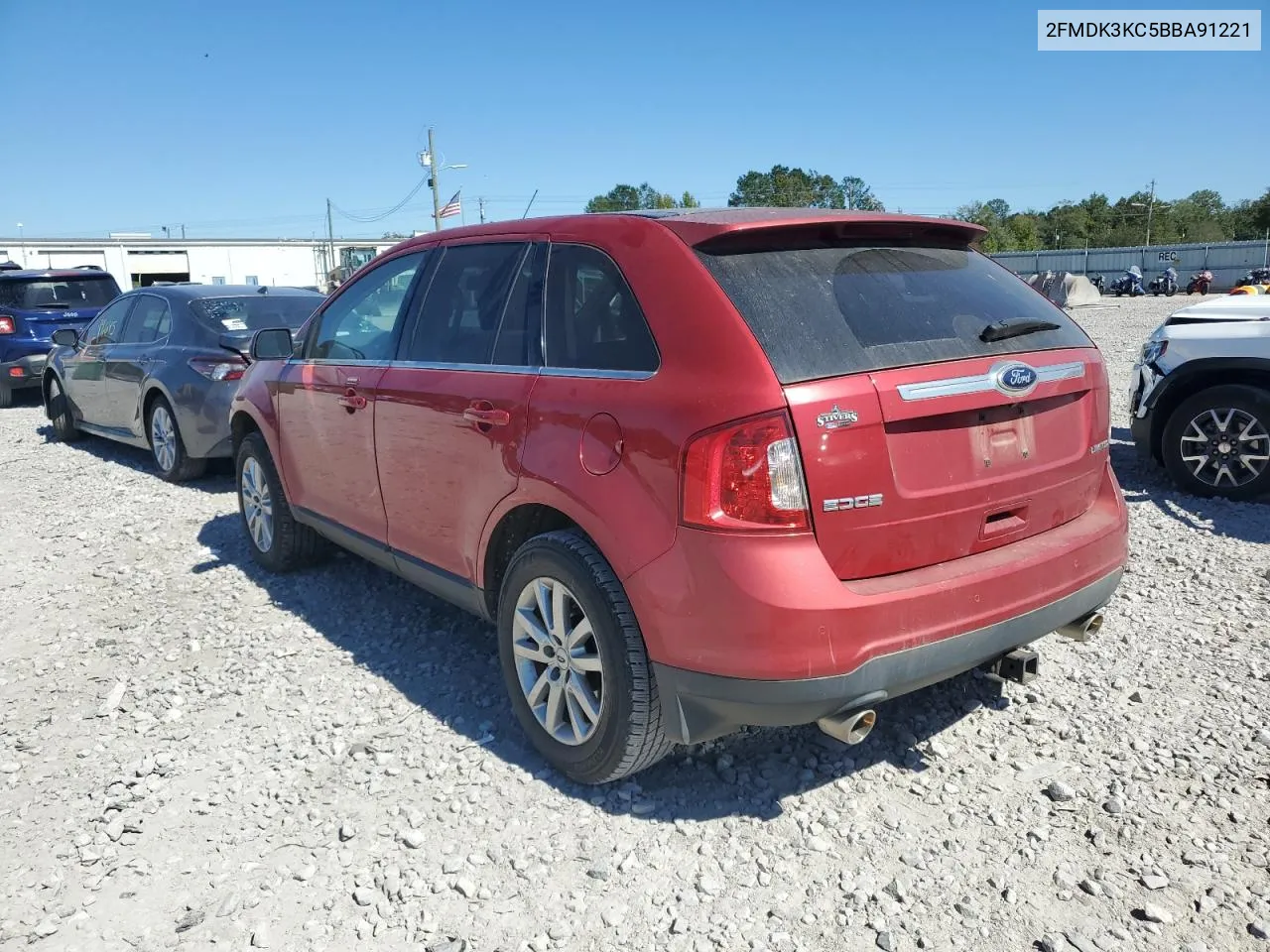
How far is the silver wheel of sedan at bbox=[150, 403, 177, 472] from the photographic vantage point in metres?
7.89

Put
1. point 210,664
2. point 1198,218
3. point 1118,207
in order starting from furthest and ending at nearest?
point 1118,207
point 1198,218
point 210,664

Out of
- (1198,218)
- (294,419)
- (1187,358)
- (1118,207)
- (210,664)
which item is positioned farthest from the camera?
(1118,207)

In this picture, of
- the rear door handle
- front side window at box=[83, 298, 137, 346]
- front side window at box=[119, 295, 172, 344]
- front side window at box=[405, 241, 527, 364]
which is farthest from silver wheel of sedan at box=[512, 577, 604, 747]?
front side window at box=[83, 298, 137, 346]

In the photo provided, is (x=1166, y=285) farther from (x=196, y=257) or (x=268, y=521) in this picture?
(x=196, y=257)

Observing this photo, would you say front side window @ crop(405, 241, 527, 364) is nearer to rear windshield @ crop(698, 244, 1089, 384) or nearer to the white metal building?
rear windshield @ crop(698, 244, 1089, 384)

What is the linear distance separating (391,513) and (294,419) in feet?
3.89

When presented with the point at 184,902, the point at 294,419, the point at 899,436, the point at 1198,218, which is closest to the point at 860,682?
the point at 899,436

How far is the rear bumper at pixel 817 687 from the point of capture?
8.21 feet

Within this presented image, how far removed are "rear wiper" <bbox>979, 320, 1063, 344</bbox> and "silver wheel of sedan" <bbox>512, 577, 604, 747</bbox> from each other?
4.87 ft

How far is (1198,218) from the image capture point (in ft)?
320

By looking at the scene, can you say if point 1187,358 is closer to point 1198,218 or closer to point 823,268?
point 823,268

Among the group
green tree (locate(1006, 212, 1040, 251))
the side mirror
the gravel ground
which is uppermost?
green tree (locate(1006, 212, 1040, 251))

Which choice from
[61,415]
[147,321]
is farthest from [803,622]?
[61,415]

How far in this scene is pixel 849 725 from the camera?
258 centimetres
